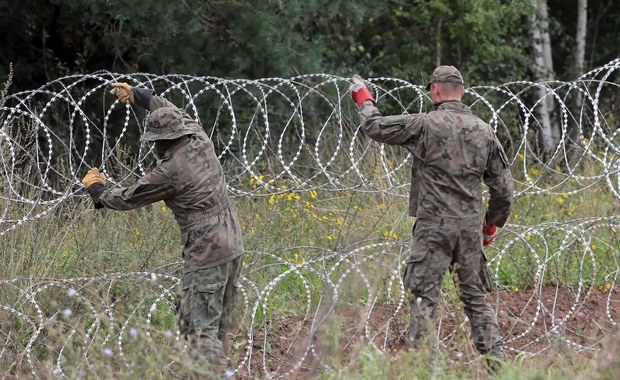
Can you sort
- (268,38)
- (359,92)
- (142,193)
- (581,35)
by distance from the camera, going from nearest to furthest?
(142,193)
(359,92)
(268,38)
(581,35)

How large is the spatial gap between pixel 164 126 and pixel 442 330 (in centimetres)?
269

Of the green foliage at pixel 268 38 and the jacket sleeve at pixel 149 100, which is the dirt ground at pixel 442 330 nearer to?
the jacket sleeve at pixel 149 100

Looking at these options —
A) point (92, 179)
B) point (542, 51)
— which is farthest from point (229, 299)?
point (542, 51)

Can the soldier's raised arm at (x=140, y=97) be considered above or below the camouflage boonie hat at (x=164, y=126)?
above

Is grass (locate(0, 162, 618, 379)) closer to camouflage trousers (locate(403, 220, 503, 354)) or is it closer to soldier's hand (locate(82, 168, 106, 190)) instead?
camouflage trousers (locate(403, 220, 503, 354))

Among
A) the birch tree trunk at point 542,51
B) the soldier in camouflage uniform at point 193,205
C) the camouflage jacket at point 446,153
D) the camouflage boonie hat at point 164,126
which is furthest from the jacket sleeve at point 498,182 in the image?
the birch tree trunk at point 542,51

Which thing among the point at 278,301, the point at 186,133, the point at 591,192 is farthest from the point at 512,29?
the point at 186,133

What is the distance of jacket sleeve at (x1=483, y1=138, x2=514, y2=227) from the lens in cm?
706

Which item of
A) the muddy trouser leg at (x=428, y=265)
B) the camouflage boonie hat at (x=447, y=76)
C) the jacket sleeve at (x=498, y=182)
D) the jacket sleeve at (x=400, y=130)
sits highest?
the camouflage boonie hat at (x=447, y=76)

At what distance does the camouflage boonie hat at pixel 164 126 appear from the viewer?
6.75 m

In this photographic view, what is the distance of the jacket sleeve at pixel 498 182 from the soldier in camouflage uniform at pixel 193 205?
1.60 metres

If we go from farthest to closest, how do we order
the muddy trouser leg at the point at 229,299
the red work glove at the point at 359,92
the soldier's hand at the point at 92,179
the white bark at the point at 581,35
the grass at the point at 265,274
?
1. the white bark at the point at 581,35
2. the red work glove at the point at 359,92
3. the muddy trouser leg at the point at 229,299
4. the soldier's hand at the point at 92,179
5. the grass at the point at 265,274

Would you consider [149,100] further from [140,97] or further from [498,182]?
[498,182]

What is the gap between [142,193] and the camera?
22.0 feet
